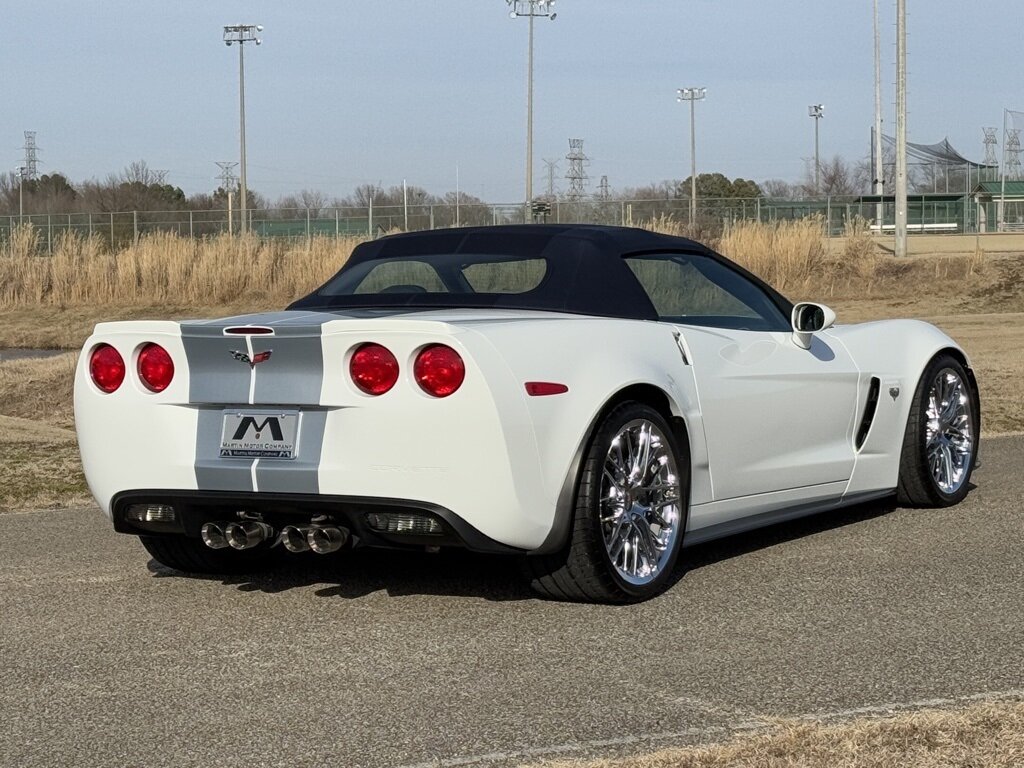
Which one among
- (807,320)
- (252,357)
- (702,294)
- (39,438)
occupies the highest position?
(702,294)

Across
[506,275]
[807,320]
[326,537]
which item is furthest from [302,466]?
[807,320]

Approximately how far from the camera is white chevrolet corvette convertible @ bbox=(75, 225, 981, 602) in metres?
5.00

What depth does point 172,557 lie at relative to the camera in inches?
244

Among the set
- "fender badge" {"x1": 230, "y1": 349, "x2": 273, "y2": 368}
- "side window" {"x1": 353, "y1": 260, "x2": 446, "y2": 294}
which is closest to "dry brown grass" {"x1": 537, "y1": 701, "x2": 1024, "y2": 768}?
"fender badge" {"x1": 230, "y1": 349, "x2": 273, "y2": 368}

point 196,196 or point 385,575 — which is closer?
point 385,575

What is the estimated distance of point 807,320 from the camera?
21.9 feet

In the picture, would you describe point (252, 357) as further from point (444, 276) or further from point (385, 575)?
point (385, 575)

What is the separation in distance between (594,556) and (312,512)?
0.97 meters

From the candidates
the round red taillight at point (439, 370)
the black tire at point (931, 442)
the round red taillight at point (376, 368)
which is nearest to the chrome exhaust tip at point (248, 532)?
the round red taillight at point (376, 368)

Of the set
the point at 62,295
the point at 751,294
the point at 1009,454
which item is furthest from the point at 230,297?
the point at 751,294

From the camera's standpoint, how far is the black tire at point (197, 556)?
242 inches

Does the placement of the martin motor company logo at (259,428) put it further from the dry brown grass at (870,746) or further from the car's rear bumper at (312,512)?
the dry brown grass at (870,746)

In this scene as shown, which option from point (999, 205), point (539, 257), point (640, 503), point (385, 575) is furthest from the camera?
point (999, 205)

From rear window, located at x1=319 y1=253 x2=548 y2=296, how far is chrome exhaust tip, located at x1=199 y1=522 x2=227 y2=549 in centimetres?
125
